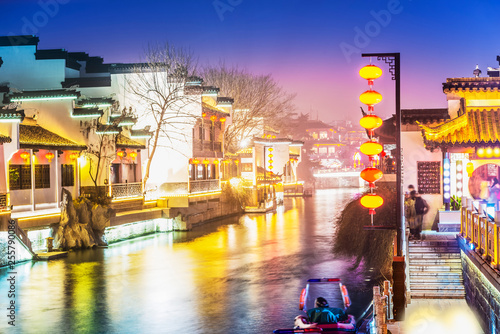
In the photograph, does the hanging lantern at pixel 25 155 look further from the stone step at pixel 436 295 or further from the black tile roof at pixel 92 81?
the stone step at pixel 436 295

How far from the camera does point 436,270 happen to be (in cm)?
1759

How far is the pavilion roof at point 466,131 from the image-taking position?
21.7 metres

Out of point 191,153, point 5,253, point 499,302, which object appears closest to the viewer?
point 499,302

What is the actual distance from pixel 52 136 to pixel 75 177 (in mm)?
2652

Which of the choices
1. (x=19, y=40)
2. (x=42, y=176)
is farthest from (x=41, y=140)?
(x=19, y=40)

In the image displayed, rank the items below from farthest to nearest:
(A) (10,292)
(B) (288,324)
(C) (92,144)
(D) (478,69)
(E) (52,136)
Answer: (C) (92,144)
(E) (52,136)
(D) (478,69)
(A) (10,292)
(B) (288,324)

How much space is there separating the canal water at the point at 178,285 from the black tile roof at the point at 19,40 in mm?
13508

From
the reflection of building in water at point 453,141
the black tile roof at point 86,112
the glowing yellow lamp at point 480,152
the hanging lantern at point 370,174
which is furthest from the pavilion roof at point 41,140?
the glowing yellow lamp at point 480,152

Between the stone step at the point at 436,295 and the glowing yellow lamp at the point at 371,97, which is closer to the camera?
the glowing yellow lamp at the point at 371,97

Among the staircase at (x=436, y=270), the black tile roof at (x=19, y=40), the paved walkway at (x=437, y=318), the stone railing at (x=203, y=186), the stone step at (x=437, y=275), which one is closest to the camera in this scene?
the paved walkway at (x=437, y=318)

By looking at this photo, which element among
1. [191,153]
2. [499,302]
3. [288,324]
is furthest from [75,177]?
[499,302]

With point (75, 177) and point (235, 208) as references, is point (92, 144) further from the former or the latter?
point (235, 208)

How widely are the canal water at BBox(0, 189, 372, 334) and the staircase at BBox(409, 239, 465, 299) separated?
1.53m

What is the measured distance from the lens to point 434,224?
23.5 metres
